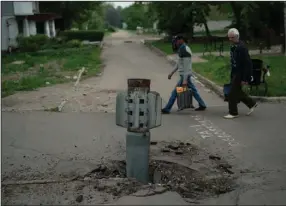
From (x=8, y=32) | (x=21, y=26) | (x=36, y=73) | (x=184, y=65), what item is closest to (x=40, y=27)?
(x=21, y=26)

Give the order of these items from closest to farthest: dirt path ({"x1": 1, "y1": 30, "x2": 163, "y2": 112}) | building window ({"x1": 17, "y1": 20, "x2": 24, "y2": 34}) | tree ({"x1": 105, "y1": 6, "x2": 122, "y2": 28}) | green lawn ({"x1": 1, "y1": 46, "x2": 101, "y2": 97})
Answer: dirt path ({"x1": 1, "y1": 30, "x2": 163, "y2": 112}) → green lawn ({"x1": 1, "y1": 46, "x2": 101, "y2": 97}) → building window ({"x1": 17, "y1": 20, "x2": 24, "y2": 34}) → tree ({"x1": 105, "y1": 6, "x2": 122, "y2": 28})

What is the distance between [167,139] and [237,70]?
2187 mm

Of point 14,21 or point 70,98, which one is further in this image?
point 14,21

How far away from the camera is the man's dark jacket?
9.05 m

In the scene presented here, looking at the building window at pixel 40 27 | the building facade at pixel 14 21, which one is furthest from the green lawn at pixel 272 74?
the building window at pixel 40 27

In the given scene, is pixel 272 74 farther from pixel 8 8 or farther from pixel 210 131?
pixel 8 8

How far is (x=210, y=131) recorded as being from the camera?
8539 mm

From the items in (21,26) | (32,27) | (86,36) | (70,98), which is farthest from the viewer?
(86,36)

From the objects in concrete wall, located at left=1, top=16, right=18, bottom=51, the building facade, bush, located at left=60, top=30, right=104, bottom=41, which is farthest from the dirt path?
bush, located at left=60, top=30, right=104, bottom=41

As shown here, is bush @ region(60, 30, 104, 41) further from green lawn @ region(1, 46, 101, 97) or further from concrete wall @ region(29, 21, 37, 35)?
green lawn @ region(1, 46, 101, 97)

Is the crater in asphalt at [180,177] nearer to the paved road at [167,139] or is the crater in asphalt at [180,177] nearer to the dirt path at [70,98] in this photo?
the paved road at [167,139]

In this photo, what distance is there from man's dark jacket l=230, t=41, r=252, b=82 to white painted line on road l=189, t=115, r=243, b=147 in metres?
1.10

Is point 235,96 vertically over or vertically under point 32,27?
under

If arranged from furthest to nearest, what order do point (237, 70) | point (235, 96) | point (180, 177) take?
point (235, 96) → point (237, 70) → point (180, 177)
